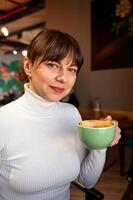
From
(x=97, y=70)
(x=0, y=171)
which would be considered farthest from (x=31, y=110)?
(x=97, y=70)

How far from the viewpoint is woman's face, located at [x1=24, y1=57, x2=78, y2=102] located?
0.90 metres

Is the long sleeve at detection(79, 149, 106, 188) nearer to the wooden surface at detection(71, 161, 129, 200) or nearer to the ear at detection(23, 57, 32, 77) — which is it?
the ear at detection(23, 57, 32, 77)

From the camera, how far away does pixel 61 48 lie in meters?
0.93

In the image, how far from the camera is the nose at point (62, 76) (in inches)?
35.4

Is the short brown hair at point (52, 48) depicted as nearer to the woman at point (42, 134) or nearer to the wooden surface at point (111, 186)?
the woman at point (42, 134)

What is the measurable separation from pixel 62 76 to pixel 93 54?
354 centimetres

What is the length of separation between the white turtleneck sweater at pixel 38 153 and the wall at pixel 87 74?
10.0 feet

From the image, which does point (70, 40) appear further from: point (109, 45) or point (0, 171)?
point (109, 45)

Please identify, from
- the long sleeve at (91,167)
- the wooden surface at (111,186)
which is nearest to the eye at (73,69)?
the long sleeve at (91,167)

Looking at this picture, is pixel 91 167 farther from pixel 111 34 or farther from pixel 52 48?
pixel 111 34

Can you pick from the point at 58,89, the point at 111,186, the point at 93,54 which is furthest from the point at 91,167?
the point at 93,54

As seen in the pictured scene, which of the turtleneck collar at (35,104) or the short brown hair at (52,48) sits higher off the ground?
the short brown hair at (52,48)

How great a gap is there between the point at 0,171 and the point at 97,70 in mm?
3546

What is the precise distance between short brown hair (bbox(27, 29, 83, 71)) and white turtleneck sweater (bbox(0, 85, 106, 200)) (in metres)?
0.15
